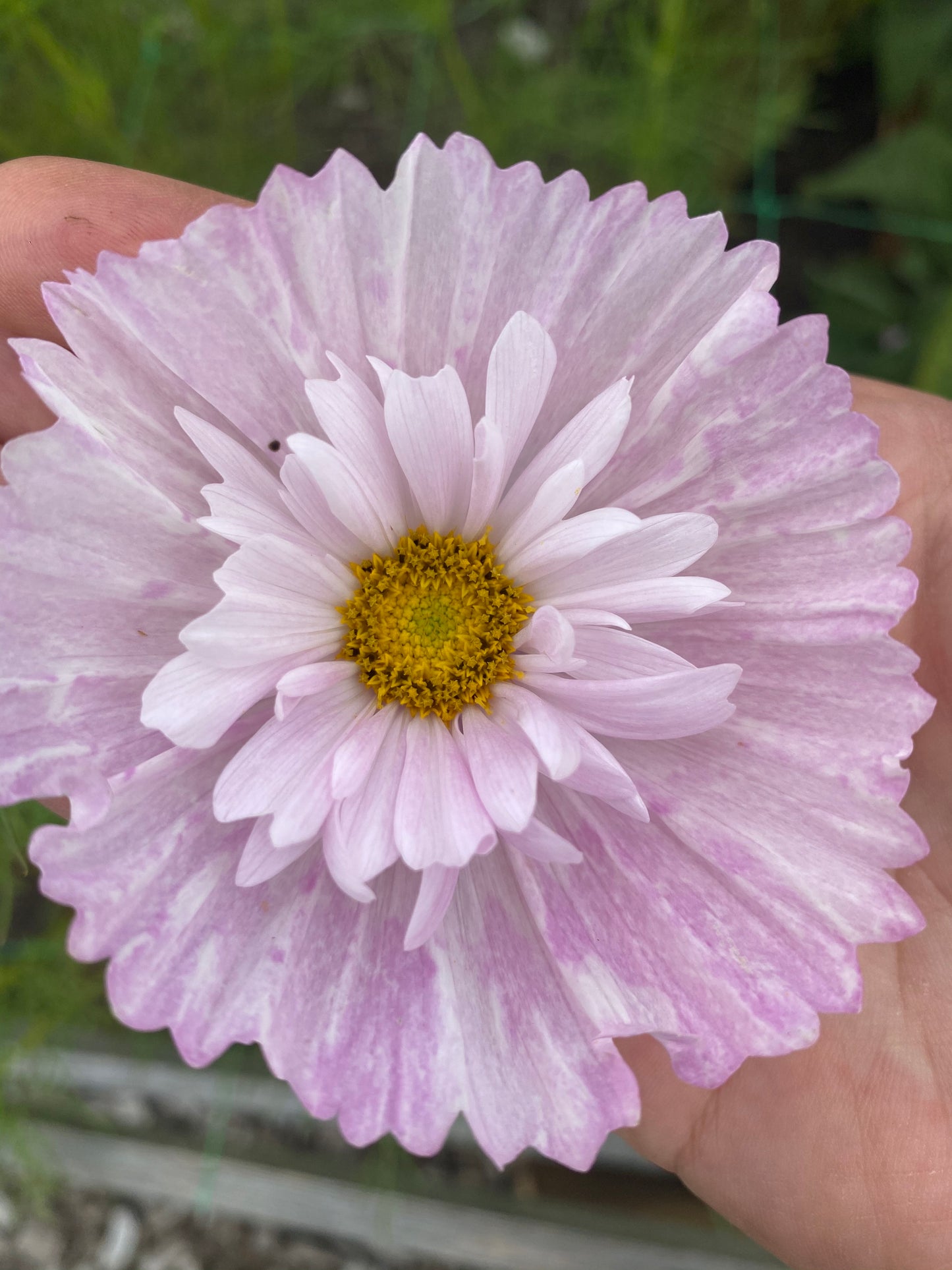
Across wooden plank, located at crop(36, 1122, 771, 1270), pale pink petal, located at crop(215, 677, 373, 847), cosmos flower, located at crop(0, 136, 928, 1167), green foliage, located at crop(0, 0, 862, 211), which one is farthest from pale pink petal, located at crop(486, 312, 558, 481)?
Answer: wooden plank, located at crop(36, 1122, 771, 1270)

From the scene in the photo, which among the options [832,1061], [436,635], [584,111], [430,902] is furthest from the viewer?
[584,111]

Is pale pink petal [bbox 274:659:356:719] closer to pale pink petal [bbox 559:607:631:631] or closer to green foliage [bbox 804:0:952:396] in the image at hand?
pale pink petal [bbox 559:607:631:631]

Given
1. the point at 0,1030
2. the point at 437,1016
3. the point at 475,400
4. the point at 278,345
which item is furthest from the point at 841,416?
the point at 0,1030

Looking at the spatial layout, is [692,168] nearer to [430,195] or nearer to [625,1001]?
[430,195]

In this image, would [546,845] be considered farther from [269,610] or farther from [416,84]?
[416,84]

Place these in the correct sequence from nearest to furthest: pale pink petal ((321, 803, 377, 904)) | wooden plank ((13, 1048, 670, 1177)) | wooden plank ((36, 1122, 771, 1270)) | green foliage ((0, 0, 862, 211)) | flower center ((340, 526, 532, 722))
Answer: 1. pale pink petal ((321, 803, 377, 904))
2. flower center ((340, 526, 532, 722))
3. green foliage ((0, 0, 862, 211))
4. wooden plank ((36, 1122, 771, 1270))
5. wooden plank ((13, 1048, 670, 1177))

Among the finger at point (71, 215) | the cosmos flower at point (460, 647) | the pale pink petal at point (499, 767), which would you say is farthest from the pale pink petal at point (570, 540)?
the finger at point (71, 215)

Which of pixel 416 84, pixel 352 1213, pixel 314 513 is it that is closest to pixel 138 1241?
pixel 352 1213
